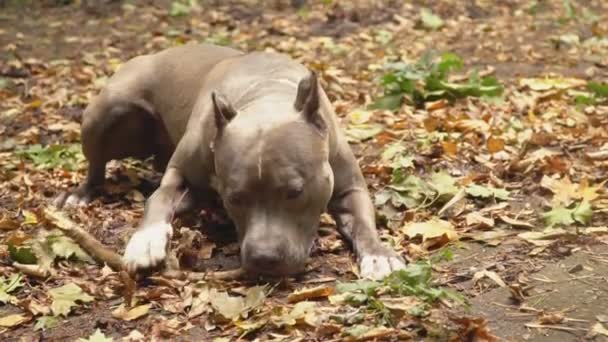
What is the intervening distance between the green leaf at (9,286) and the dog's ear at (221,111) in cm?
106

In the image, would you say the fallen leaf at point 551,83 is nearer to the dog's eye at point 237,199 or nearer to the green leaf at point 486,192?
the green leaf at point 486,192

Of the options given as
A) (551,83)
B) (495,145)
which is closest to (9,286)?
(495,145)

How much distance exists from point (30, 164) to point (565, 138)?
3404 mm

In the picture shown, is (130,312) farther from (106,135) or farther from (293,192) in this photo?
(106,135)

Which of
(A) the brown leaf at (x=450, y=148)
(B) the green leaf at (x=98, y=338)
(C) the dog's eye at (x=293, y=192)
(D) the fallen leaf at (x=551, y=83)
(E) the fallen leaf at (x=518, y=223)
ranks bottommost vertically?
(D) the fallen leaf at (x=551, y=83)

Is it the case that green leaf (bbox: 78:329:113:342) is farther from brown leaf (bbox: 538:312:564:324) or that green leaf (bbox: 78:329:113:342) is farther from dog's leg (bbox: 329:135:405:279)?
brown leaf (bbox: 538:312:564:324)

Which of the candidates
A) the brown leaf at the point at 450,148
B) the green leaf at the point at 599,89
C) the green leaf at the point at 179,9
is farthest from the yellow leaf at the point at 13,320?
the green leaf at the point at 179,9

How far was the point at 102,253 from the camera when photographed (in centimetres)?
413

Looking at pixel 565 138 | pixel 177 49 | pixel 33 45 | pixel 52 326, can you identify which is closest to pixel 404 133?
pixel 565 138

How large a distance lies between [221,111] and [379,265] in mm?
942

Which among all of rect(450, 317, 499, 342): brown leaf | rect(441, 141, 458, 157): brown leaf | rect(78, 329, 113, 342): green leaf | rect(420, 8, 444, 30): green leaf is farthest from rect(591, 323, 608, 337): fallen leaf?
rect(420, 8, 444, 30): green leaf

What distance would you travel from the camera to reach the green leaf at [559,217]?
4.23 meters

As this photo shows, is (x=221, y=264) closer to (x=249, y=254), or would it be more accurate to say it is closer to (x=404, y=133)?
(x=249, y=254)

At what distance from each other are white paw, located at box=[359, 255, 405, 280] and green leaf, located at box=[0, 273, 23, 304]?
1.44m
